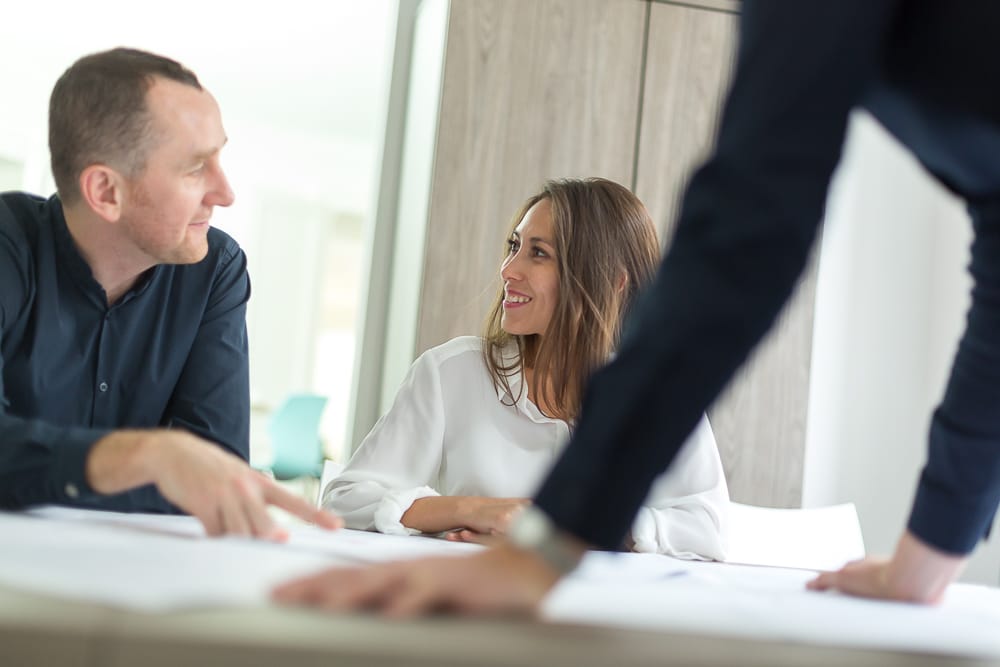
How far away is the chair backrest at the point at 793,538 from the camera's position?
255cm

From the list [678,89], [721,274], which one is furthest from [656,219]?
[721,274]

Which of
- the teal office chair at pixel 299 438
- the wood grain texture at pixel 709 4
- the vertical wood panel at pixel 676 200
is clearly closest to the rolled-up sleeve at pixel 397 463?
the vertical wood panel at pixel 676 200

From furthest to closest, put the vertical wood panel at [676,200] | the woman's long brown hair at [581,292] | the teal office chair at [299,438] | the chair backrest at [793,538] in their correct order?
the teal office chair at [299,438] → the vertical wood panel at [676,200] → the chair backrest at [793,538] → the woman's long brown hair at [581,292]

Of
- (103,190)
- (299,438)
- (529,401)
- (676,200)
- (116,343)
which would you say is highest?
(676,200)

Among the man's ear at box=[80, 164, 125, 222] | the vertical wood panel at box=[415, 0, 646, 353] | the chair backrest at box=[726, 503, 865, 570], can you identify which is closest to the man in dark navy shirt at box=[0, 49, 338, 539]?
the man's ear at box=[80, 164, 125, 222]

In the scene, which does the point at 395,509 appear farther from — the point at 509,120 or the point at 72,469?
the point at 509,120

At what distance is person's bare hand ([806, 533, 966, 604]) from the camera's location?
86cm

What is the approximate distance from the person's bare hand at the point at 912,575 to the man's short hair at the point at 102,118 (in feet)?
4.33

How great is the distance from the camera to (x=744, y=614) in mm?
651

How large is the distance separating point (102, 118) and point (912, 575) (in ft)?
4.64

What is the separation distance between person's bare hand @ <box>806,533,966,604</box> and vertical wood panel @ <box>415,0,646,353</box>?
2177mm

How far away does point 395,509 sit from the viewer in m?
1.70

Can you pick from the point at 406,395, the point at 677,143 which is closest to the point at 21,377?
the point at 406,395

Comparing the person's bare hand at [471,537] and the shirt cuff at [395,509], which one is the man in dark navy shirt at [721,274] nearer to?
the person's bare hand at [471,537]
